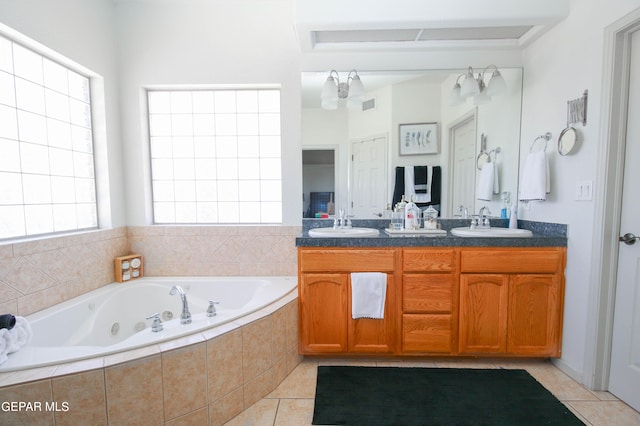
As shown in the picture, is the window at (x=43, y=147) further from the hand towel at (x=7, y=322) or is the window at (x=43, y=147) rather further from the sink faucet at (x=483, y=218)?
the sink faucet at (x=483, y=218)

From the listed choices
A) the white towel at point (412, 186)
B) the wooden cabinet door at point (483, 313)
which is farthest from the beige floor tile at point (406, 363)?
the white towel at point (412, 186)

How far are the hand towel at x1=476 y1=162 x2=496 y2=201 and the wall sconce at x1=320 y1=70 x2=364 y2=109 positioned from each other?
1.16 metres

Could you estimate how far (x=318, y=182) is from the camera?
7.82 ft

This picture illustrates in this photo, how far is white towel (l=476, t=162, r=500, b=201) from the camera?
2289mm

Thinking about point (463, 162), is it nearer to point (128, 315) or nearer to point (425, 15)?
point (425, 15)

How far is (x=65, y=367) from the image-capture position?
3.84ft

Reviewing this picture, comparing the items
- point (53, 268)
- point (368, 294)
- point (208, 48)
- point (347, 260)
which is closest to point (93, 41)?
point (208, 48)

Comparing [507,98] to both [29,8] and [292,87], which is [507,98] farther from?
[29,8]

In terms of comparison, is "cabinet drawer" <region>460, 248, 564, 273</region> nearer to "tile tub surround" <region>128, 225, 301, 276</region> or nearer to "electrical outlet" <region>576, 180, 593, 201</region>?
→ "electrical outlet" <region>576, 180, 593, 201</region>

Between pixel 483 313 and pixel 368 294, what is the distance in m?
0.78

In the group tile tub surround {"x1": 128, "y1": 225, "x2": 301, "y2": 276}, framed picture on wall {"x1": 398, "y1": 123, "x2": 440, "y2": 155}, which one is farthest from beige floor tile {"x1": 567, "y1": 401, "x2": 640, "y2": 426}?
tile tub surround {"x1": 128, "y1": 225, "x2": 301, "y2": 276}

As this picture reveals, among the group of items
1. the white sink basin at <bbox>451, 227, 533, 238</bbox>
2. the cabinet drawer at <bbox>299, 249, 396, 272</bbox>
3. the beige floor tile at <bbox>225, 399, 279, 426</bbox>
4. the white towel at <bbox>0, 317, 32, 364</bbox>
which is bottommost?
the beige floor tile at <bbox>225, 399, 279, 426</bbox>

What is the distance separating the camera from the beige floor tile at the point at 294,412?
147cm

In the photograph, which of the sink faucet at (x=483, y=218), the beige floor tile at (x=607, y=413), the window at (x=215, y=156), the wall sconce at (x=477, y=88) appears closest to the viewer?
the beige floor tile at (x=607, y=413)
